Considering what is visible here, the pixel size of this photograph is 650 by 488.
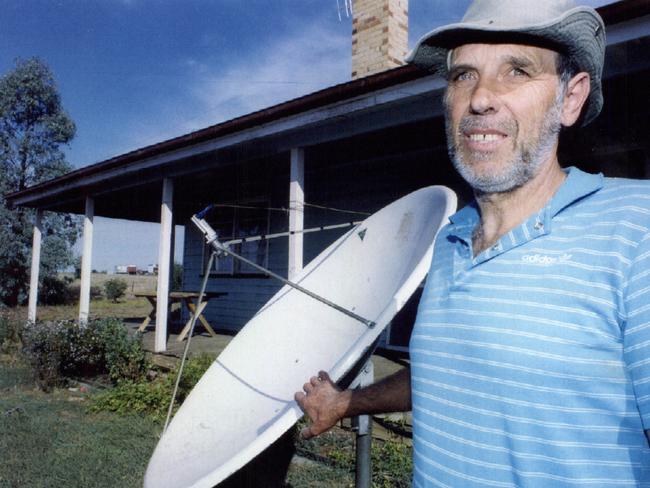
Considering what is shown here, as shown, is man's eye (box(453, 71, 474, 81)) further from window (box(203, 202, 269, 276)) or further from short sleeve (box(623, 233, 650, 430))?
window (box(203, 202, 269, 276))

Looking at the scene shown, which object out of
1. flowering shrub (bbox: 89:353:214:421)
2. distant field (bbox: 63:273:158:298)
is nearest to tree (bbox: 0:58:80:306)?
distant field (bbox: 63:273:158:298)

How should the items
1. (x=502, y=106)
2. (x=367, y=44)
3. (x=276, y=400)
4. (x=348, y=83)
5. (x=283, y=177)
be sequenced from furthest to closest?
(x=283, y=177) < (x=367, y=44) < (x=348, y=83) < (x=276, y=400) < (x=502, y=106)

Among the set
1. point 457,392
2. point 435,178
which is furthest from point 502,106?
point 435,178

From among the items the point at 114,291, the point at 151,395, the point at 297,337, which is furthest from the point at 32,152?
the point at 297,337

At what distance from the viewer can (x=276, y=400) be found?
233 cm

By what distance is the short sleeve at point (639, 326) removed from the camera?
0.87 metres

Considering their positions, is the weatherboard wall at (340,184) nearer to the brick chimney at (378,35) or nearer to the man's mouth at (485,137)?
the brick chimney at (378,35)

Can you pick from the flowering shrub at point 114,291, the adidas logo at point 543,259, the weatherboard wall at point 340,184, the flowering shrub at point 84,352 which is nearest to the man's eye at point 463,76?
the adidas logo at point 543,259

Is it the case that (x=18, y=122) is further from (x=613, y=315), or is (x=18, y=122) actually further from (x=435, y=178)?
(x=613, y=315)

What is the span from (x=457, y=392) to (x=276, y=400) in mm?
1312

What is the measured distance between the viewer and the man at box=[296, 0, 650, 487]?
96 cm

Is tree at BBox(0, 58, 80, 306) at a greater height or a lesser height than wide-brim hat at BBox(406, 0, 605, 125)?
greater

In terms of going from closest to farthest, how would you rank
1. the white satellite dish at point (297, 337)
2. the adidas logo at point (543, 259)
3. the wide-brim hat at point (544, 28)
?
1. the adidas logo at point (543, 259)
2. the wide-brim hat at point (544, 28)
3. the white satellite dish at point (297, 337)

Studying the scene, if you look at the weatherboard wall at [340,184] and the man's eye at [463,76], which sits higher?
the weatherboard wall at [340,184]
